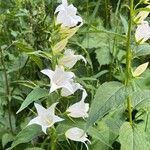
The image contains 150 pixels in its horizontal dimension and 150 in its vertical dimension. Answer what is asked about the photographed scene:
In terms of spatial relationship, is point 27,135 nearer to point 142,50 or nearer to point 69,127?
point 69,127

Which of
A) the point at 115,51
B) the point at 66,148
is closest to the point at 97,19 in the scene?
the point at 115,51

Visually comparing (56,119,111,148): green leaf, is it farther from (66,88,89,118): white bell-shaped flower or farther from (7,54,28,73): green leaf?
(7,54,28,73): green leaf

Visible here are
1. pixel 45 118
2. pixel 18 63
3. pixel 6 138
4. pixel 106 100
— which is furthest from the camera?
pixel 18 63

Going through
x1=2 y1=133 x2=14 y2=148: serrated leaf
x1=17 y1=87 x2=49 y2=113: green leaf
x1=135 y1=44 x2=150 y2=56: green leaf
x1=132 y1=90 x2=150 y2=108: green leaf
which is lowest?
x1=2 y1=133 x2=14 y2=148: serrated leaf

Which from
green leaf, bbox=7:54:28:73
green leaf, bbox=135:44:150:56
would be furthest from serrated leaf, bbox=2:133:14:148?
green leaf, bbox=135:44:150:56

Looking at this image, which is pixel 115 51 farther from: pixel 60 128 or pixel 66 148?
pixel 60 128

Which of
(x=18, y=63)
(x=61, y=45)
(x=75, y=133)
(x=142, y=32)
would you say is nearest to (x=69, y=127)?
(x=75, y=133)
